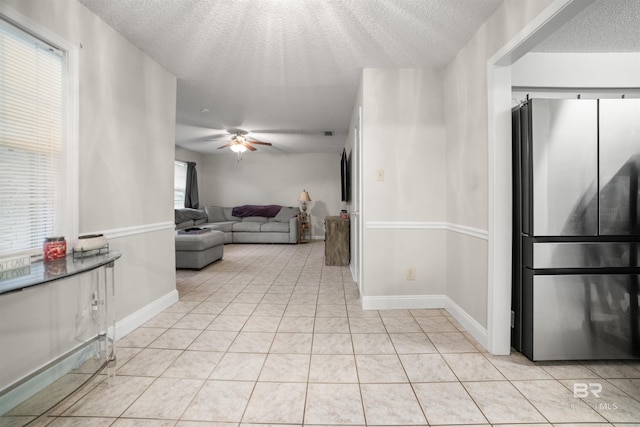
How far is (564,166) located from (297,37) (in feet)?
6.74

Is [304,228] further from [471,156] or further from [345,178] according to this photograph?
[471,156]

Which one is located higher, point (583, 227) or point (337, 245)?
point (583, 227)

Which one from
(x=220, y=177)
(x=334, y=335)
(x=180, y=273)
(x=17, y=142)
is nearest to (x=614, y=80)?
(x=334, y=335)

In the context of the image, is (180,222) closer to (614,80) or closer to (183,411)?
(183,411)

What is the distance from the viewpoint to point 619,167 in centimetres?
170

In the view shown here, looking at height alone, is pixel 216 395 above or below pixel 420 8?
below

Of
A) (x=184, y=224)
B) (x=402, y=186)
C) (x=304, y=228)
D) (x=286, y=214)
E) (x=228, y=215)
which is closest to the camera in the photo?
(x=402, y=186)

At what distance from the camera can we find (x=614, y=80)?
7.52 feet

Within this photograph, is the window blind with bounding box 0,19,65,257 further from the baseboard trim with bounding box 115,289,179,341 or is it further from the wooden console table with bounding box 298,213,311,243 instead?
the wooden console table with bounding box 298,213,311,243

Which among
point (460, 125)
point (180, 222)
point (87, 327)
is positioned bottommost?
point (87, 327)

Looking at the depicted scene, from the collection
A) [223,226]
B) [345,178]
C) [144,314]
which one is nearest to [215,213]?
[223,226]

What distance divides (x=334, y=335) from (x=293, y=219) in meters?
4.75

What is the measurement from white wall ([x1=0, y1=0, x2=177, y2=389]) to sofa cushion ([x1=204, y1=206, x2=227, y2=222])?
4.70 meters

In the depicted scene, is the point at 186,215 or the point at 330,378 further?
the point at 186,215
